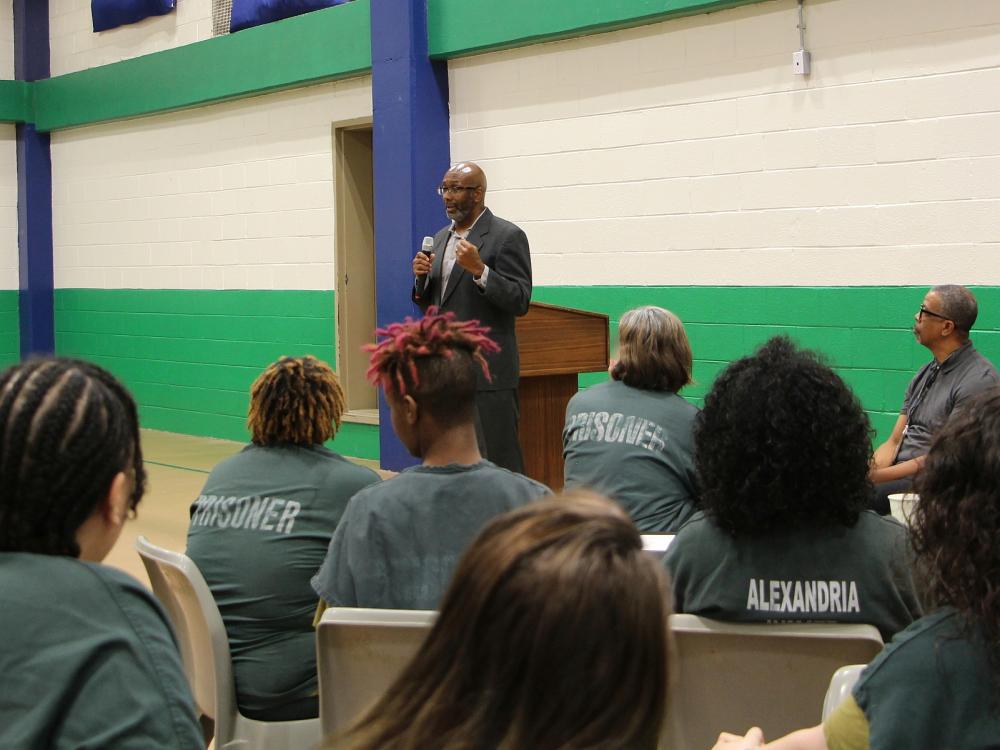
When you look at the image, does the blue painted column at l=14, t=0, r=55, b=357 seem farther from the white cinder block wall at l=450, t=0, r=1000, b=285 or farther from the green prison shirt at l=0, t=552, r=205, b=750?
the green prison shirt at l=0, t=552, r=205, b=750

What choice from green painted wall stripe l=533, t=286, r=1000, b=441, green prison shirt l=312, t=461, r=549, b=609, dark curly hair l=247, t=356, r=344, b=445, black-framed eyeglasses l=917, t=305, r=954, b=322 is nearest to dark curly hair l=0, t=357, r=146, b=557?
green prison shirt l=312, t=461, r=549, b=609

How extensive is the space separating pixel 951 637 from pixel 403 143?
6.06 meters

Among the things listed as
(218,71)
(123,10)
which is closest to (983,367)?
(218,71)

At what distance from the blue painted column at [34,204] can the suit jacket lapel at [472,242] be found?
7048 millimetres

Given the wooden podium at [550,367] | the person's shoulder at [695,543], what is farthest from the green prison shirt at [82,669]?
the wooden podium at [550,367]

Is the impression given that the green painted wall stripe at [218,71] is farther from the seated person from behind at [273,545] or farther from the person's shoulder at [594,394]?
the seated person from behind at [273,545]

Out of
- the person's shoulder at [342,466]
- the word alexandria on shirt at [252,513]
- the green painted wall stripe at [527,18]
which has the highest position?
the green painted wall stripe at [527,18]

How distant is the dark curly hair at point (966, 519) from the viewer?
1.28 m

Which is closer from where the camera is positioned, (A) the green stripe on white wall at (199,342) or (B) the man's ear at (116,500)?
(B) the man's ear at (116,500)

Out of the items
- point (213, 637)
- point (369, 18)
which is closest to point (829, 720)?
point (213, 637)

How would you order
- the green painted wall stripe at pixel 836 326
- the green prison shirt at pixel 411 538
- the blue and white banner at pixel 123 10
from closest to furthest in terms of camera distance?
the green prison shirt at pixel 411 538 < the green painted wall stripe at pixel 836 326 < the blue and white banner at pixel 123 10

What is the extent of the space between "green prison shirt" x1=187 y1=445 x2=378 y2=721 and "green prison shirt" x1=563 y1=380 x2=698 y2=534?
610 millimetres

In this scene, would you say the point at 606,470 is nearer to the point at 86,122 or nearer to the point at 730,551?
the point at 730,551

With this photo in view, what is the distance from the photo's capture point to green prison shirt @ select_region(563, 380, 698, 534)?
2.82m
